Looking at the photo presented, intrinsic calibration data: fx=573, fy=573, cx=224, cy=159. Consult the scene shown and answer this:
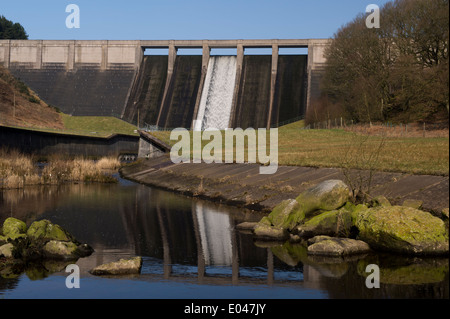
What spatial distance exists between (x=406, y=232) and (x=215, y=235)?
23.3ft

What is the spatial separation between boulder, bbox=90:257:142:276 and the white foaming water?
76.8 m

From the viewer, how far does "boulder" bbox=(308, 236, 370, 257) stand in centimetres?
1659

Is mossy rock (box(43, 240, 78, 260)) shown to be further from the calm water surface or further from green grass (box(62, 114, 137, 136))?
green grass (box(62, 114, 137, 136))

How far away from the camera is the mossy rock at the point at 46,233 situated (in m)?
17.1

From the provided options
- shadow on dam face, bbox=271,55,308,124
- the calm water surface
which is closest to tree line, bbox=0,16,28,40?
shadow on dam face, bbox=271,55,308,124

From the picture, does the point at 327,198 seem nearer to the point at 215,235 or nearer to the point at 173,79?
the point at 215,235

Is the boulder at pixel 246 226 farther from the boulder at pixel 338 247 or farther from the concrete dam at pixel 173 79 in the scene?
the concrete dam at pixel 173 79

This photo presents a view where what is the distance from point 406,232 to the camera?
16.3 m

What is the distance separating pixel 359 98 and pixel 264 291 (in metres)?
57.4

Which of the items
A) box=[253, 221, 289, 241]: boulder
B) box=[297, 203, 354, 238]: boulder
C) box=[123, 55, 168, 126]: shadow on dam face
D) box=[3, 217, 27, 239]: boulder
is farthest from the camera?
box=[123, 55, 168, 126]: shadow on dam face

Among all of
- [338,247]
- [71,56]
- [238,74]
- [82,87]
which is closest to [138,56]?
[82,87]

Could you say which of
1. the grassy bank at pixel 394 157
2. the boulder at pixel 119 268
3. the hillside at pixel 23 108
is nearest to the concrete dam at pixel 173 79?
the hillside at pixel 23 108
